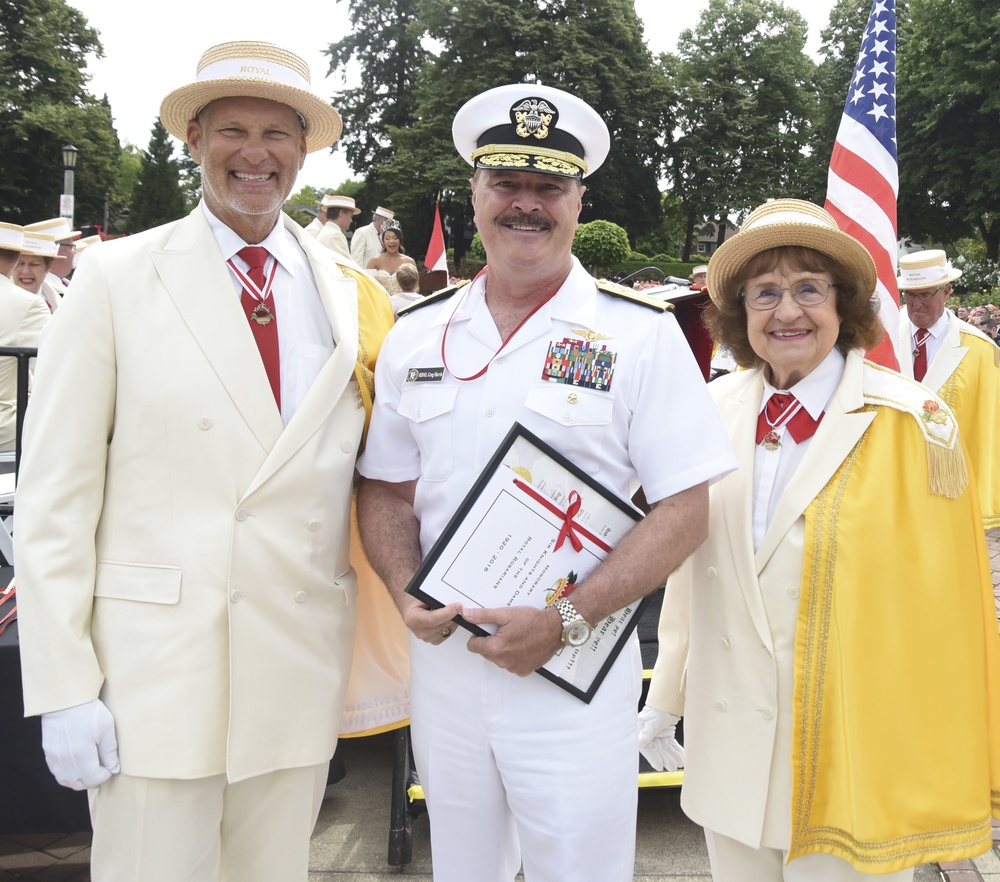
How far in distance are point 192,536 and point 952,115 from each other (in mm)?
34707

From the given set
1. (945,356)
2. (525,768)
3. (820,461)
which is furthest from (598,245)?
(525,768)

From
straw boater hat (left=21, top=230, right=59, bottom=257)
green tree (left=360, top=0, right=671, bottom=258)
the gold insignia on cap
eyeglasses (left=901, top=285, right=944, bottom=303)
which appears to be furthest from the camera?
green tree (left=360, top=0, right=671, bottom=258)

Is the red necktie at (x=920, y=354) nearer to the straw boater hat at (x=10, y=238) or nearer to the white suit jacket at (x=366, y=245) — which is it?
the straw boater hat at (x=10, y=238)

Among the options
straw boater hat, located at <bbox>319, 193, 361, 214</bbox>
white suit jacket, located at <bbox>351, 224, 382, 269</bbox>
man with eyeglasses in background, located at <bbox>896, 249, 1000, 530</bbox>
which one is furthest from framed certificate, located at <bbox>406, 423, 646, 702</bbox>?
white suit jacket, located at <bbox>351, 224, 382, 269</bbox>

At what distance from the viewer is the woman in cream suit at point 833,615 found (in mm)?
2020

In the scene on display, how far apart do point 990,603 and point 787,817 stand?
2.41 feet

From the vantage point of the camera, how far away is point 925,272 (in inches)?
247

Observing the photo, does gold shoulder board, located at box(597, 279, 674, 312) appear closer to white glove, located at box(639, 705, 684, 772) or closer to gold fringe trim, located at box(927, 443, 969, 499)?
gold fringe trim, located at box(927, 443, 969, 499)

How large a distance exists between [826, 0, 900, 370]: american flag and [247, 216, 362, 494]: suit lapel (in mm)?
2547

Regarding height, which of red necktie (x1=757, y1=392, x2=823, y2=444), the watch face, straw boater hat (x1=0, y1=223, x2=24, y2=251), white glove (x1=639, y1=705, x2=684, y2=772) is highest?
straw boater hat (x1=0, y1=223, x2=24, y2=251)

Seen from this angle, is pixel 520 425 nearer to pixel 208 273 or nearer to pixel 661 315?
pixel 661 315

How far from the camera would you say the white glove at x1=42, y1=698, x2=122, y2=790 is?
1.95m

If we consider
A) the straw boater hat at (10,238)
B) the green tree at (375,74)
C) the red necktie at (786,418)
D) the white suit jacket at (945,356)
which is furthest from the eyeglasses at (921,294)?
the green tree at (375,74)

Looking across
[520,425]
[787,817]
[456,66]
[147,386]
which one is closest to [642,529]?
[520,425]
